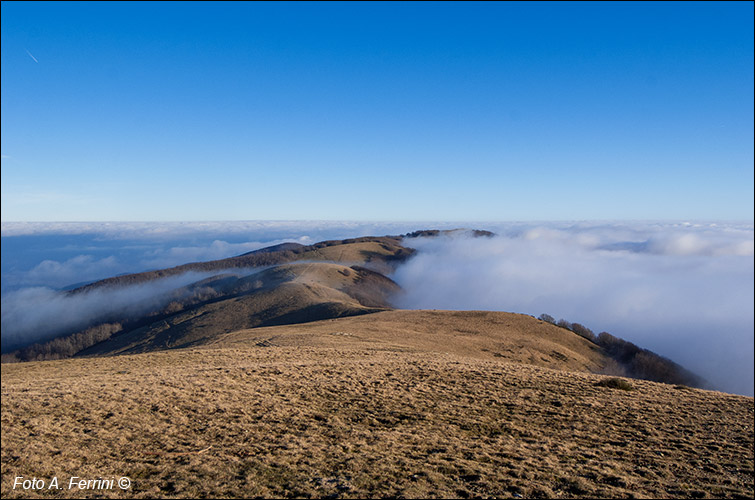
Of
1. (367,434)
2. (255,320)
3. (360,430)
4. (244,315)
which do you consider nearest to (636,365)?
(255,320)

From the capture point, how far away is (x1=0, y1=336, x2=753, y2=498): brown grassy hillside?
8438 millimetres

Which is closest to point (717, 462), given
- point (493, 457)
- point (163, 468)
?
point (493, 457)

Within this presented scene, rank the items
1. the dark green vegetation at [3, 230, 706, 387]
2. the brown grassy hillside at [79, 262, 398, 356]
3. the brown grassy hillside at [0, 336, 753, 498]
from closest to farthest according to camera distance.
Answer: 1. the brown grassy hillside at [0, 336, 753, 498]
2. the dark green vegetation at [3, 230, 706, 387]
3. the brown grassy hillside at [79, 262, 398, 356]

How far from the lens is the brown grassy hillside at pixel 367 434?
332 inches

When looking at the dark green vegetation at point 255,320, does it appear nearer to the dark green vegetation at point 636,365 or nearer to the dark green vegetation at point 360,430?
the dark green vegetation at point 636,365

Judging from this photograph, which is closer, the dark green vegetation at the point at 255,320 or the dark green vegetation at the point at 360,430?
the dark green vegetation at the point at 360,430

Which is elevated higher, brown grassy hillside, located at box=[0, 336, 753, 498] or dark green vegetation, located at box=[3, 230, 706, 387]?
brown grassy hillside, located at box=[0, 336, 753, 498]

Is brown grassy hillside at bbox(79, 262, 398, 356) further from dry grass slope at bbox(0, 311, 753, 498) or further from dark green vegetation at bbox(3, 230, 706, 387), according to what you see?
dry grass slope at bbox(0, 311, 753, 498)

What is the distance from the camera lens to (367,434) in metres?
11.9

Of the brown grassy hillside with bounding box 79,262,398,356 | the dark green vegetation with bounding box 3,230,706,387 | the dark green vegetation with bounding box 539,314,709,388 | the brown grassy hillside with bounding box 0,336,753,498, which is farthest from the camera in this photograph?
the brown grassy hillside with bounding box 79,262,398,356

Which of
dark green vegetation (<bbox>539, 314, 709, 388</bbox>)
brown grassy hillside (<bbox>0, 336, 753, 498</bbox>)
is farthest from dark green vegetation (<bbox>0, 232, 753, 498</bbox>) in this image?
dark green vegetation (<bbox>539, 314, 709, 388</bbox>)

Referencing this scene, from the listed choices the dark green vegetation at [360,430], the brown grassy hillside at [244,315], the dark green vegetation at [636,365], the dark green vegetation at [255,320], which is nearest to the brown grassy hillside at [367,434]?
the dark green vegetation at [360,430]

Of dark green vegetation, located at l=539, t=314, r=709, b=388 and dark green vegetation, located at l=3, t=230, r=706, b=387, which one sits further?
dark green vegetation, located at l=3, t=230, r=706, b=387

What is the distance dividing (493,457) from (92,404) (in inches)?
502
